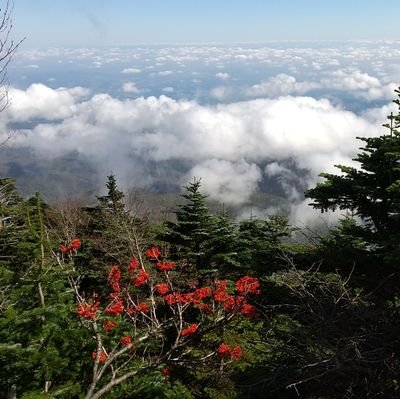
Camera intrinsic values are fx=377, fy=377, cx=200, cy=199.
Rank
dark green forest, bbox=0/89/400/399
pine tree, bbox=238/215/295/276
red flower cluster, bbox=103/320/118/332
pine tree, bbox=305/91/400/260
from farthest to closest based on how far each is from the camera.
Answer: pine tree, bbox=238/215/295/276, pine tree, bbox=305/91/400/260, red flower cluster, bbox=103/320/118/332, dark green forest, bbox=0/89/400/399

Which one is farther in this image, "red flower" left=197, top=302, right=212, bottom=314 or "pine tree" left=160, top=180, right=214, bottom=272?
"pine tree" left=160, top=180, right=214, bottom=272

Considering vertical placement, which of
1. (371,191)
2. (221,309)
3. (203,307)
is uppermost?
(371,191)

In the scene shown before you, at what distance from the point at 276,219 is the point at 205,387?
12285 mm

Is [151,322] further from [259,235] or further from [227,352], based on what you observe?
[259,235]

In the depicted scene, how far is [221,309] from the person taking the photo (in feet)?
33.9

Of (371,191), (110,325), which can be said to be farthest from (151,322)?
(371,191)

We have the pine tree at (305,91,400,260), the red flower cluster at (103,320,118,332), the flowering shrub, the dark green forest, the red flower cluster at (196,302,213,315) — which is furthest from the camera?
the red flower cluster at (196,302,213,315)

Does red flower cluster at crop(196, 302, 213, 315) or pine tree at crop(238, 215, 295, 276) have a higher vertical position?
red flower cluster at crop(196, 302, 213, 315)

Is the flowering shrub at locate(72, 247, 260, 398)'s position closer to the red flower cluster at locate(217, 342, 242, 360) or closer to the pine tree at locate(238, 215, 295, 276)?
the red flower cluster at locate(217, 342, 242, 360)

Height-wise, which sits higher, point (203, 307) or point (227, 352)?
point (203, 307)

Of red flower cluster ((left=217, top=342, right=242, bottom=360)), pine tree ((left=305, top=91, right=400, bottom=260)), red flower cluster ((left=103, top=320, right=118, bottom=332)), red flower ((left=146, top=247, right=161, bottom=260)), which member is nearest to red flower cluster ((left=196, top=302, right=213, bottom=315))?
red flower cluster ((left=217, top=342, right=242, bottom=360))

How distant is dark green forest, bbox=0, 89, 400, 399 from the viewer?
221 inches

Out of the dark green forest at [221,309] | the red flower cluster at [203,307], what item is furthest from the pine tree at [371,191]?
the red flower cluster at [203,307]

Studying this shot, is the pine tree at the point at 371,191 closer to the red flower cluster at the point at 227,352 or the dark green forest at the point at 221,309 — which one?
the dark green forest at the point at 221,309
